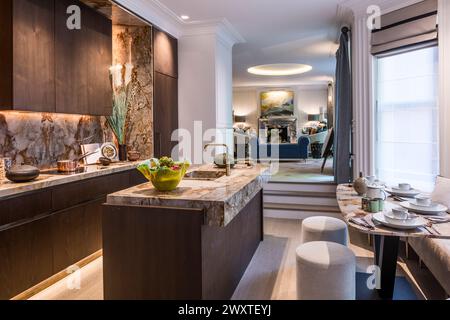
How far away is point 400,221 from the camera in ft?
5.80

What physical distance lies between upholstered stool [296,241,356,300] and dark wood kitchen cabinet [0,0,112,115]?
2517mm

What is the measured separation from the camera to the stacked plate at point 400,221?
1.74 meters

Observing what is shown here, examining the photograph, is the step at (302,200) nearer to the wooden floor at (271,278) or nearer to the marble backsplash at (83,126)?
the wooden floor at (271,278)

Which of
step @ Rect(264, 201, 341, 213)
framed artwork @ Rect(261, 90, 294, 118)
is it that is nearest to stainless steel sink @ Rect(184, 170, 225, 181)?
step @ Rect(264, 201, 341, 213)

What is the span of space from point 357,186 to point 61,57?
113 inches

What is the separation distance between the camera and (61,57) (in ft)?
10.0

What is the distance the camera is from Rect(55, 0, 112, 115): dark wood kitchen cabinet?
304cm

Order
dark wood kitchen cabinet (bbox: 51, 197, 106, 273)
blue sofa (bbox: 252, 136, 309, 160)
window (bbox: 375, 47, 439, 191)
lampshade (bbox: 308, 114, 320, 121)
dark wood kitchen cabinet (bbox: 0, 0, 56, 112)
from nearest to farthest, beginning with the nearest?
dark wood kitchen cabinet (bbox: 0, 0, 56, 112)
dark wood kitchen cabinet (bbox: 51, 197, 106, 273)
window (bbox: 375, 47, 439, 191)
blue sofa (bbox: 252, 136, 309, 160)
lampshade (bbox: 308, 114, 320, 121)

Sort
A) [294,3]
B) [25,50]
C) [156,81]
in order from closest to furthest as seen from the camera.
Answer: [25,50], [294,3], [156,81]

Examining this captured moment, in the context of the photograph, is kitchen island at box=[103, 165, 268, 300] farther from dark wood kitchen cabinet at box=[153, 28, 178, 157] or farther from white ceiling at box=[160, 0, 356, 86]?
white ceiling at box=[160, 0, 356, 86]
